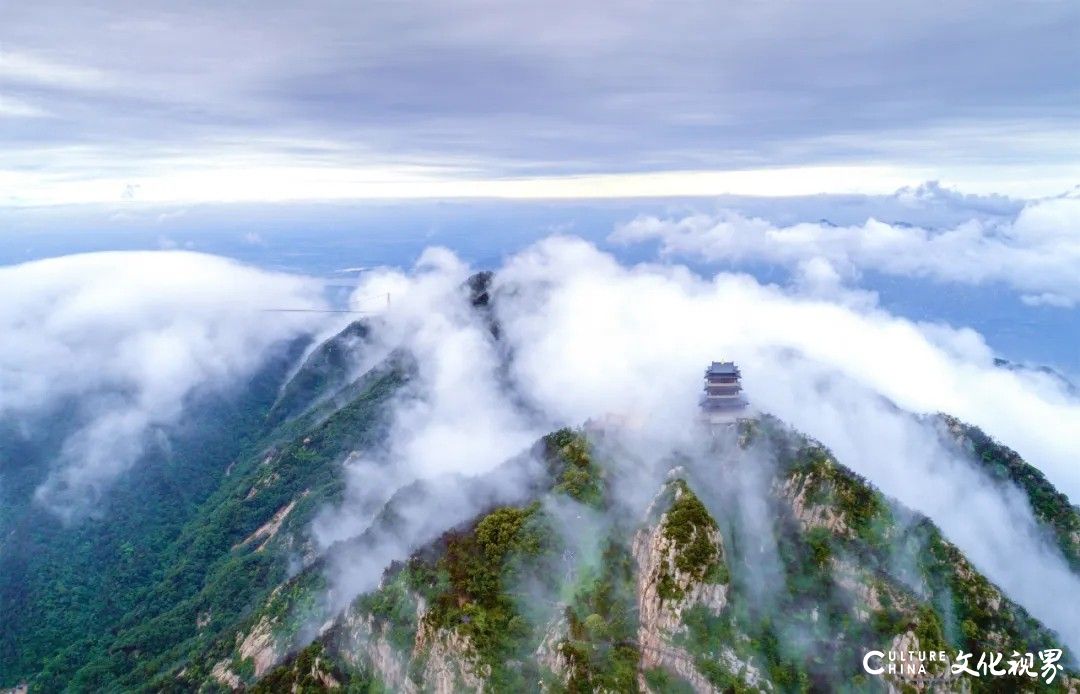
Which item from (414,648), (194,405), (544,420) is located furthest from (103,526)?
(414,648)

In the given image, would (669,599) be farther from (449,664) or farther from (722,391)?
(722,391)

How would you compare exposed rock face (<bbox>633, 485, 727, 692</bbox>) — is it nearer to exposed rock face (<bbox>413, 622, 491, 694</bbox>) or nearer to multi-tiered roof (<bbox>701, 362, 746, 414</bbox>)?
exposed rock face (<bbox>413, 622, 491, 694</bbox>)

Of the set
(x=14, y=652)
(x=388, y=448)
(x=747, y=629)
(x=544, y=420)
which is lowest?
(x=14, y=652)

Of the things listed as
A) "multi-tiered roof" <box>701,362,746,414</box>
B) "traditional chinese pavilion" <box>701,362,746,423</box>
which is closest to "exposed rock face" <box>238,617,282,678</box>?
"traditional chinese pavilion" <box>701,362,746,423</box>

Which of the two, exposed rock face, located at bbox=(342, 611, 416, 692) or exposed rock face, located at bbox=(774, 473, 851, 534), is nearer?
exposed rock face, located at bbox=(342, 611, 416, 692)

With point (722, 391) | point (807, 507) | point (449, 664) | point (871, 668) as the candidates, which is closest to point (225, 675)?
point (449, 664)

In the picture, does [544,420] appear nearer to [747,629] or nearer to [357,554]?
[357,554]

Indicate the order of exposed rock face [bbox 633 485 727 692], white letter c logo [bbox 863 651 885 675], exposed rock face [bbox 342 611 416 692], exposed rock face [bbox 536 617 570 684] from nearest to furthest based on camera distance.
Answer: white letter c logo [bbox 863 651 885 675] → exposed rock face [bbox 633 485 727 692] → exposed rock face [bbox 536 617 570 684] → exposed rock face [bbox 342 611 416 692]

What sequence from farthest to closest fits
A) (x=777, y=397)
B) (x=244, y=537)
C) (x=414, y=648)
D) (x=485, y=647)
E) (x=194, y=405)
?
(x=194, y=405)
(x=244, y=537)
(x=777, y=397)
(x=414, y=648)
(x=485, y=647)
